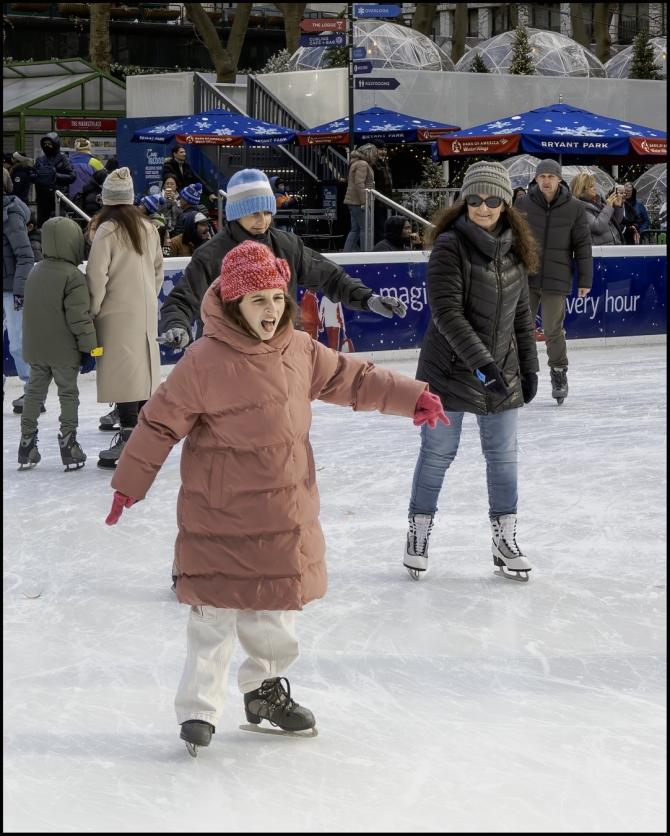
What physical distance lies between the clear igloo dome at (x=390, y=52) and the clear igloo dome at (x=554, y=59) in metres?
0.63

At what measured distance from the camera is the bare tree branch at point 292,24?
2608 centimetres

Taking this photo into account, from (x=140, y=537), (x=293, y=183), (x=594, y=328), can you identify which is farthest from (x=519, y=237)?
(x=293, y=183)

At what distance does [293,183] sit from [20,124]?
5331mm

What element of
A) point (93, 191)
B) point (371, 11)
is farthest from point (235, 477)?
point (371, 11)

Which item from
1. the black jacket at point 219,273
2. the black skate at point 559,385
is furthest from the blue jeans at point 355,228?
the black jacket at point 219,273

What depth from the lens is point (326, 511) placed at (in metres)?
5.07

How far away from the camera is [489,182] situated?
3.74 meters

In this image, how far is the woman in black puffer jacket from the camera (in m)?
3.77

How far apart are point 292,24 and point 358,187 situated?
15933mm

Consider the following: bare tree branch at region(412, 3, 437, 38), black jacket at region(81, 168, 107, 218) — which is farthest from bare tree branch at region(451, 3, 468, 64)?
black jacket at region(81, 168, 107, 218)

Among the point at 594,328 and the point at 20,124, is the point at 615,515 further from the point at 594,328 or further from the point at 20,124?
the point at 20,124

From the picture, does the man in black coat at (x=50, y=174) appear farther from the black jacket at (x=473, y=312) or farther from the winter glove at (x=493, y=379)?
the winter glove at (x=493, y=379)

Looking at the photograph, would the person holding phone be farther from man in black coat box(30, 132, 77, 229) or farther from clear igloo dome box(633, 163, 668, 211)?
clear igloo dome box(633, 163, 668, 211)

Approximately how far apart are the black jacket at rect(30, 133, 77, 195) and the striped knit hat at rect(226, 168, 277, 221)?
351 inches
